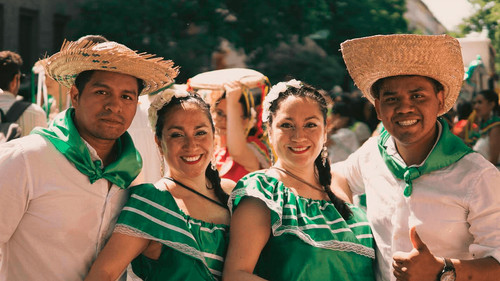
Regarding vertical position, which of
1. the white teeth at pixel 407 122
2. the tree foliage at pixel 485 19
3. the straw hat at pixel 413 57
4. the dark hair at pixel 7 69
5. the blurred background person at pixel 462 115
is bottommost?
the blurred background person at pixel 462 115

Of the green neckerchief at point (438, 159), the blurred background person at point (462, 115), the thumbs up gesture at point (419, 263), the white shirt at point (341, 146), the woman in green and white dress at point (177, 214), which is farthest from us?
the blurred background person at point (462, 115)

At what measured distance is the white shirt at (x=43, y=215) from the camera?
242 centimetres

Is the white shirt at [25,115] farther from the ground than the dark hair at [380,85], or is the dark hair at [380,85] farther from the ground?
the dark hair at [380,85]

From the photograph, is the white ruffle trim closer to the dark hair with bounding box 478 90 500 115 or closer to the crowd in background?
the crowd in background

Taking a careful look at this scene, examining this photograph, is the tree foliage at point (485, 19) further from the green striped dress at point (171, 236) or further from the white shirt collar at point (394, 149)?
the green striped dress at point (171, 236)

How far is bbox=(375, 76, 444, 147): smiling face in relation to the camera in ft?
8.87

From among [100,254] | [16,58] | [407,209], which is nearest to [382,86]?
[407,209]

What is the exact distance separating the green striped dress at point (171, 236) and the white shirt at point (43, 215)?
6.7 inches

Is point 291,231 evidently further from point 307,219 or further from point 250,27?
point 250,27

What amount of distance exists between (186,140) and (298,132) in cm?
54

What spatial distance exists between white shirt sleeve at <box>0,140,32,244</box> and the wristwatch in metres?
1.74

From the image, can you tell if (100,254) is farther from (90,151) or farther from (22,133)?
(22,133)

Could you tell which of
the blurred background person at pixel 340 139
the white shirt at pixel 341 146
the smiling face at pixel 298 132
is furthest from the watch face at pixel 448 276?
the white shirt at pixel 341 146

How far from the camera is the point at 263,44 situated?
1869 centimetres
